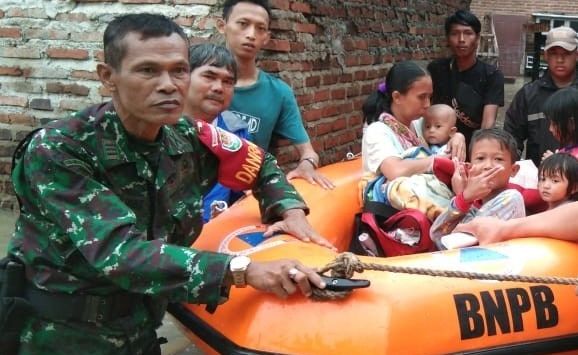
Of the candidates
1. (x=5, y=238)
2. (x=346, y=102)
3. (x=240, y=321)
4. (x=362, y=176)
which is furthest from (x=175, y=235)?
(x=346, y=102)

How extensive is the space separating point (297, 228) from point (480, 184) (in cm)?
65

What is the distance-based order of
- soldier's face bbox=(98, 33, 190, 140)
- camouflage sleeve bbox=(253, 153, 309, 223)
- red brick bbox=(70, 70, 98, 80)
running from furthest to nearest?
1. red brick bbox=(70, 70, 98, 80)
2. camouflage sleeve bbox=(253, 153, 309, 223)
3. soldier's face bbox=(98, 33, 190, 140)

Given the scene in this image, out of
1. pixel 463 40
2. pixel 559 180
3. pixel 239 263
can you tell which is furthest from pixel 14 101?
pixel 559 180

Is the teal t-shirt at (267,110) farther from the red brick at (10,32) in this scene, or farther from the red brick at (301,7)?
the red brick at (10,32)

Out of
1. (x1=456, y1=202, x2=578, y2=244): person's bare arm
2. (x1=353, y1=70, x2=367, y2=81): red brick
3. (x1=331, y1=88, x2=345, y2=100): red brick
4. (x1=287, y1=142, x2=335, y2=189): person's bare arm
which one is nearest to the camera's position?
(x1=456, y1=202, x2=578, y2=244): person's bare arm

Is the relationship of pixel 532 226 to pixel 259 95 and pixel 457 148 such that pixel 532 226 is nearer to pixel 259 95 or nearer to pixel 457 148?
pixel 457 148

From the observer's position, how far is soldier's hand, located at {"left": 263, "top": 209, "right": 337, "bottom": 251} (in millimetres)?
2363

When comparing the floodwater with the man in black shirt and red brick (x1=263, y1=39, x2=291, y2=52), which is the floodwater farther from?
the man in black shirt

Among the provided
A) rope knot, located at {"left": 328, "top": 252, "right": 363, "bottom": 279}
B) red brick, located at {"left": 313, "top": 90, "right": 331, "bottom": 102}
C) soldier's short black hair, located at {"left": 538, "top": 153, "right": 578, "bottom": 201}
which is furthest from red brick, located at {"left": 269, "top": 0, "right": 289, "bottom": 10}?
rope knot, located at {"left": 328, "top": 252, "right": 363, "bottom": 279}

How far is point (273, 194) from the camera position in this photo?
8.16 ft

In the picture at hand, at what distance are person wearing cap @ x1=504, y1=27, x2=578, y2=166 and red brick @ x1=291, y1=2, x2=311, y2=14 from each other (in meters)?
1.39

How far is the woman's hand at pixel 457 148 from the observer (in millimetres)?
2995

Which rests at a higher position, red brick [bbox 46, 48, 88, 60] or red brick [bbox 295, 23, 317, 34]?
red brick [bbox 295, 23, 317, 34]

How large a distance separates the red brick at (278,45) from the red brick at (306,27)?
0.16m
